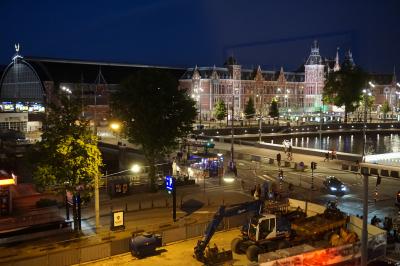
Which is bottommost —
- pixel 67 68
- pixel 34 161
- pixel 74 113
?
pixel 34 161

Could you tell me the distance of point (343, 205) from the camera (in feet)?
115

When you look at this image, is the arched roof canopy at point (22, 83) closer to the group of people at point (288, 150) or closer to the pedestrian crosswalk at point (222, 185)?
the group of people at point (288, 150)

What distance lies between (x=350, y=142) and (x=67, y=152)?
80.4 metres

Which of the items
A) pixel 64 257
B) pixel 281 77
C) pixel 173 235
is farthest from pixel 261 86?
pixel 64 257

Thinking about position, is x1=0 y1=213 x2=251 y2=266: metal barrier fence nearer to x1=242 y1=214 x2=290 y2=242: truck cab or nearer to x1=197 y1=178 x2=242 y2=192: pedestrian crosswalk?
x1=242 y1=214 x2=290 y2=242: truck cab

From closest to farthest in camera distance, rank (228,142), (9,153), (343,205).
A: (343,205), (9,153), (228,142)

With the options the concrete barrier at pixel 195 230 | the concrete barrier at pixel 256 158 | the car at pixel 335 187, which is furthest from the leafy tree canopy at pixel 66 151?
the concrete barrier at pixel 256 158

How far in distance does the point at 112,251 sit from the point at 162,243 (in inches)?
119

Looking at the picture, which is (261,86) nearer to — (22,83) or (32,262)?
(22,83)

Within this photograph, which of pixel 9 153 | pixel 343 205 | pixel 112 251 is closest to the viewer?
pixel 112 251

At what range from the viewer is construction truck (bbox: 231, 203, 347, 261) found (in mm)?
23106

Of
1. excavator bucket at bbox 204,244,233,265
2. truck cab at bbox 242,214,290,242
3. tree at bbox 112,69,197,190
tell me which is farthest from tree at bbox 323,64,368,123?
excavator bucket at bbox 204,244,233,265

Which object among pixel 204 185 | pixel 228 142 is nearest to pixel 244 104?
pixel 228 142

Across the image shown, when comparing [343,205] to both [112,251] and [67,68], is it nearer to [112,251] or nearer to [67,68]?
[112,251]
